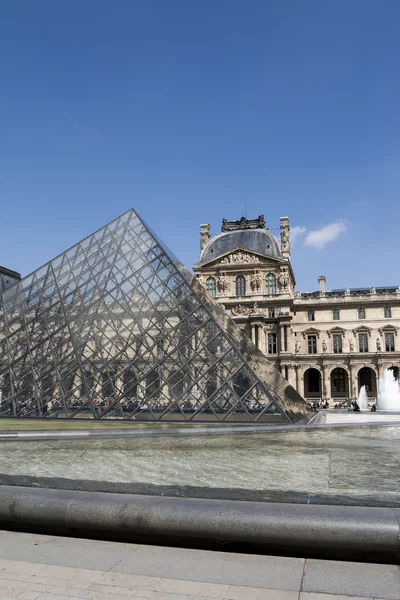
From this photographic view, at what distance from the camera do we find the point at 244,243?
58.2m

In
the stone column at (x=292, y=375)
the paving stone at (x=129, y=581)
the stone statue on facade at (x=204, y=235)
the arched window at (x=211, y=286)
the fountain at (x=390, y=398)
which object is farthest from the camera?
the stone statue on facade at (x=204, y=235)

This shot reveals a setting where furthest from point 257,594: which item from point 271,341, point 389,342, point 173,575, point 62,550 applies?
point 389,342

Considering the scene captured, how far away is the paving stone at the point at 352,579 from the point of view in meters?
3.20

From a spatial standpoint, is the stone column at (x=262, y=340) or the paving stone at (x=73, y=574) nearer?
the paving stone at (x=73, y=574)

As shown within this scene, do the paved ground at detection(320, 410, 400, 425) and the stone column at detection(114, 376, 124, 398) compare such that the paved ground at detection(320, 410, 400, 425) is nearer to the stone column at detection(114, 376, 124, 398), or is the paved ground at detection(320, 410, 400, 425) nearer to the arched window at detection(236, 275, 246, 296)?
the stone column at detection(114, 376, 124, 398)

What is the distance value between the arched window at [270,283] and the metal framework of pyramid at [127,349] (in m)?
34.7

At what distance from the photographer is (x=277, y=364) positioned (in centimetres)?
5347

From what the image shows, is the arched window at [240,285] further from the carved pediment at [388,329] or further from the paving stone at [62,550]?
the paving stone at [62,550]

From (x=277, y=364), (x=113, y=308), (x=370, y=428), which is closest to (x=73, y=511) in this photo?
(x=370, y=428)

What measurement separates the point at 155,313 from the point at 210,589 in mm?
15292

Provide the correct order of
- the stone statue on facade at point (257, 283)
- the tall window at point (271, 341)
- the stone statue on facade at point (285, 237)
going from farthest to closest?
the stone statue on facade at point (285, 237)
the stone statue on facade at point (257, 283)
the tall window at point (271, 341)

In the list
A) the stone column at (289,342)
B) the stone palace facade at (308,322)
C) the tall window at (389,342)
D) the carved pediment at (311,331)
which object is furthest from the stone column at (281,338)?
the tall window at (389,342)

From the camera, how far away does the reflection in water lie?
658 cm

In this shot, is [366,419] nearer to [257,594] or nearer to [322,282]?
[257,594]
